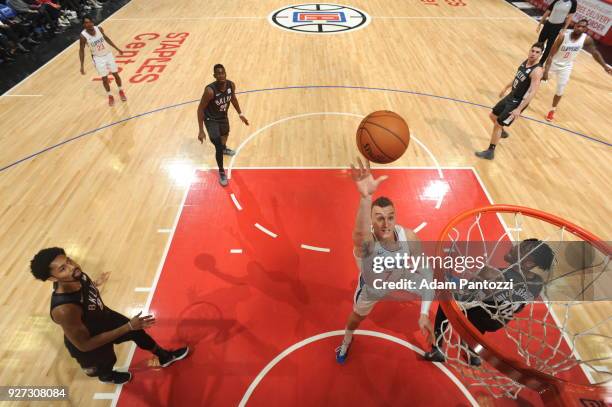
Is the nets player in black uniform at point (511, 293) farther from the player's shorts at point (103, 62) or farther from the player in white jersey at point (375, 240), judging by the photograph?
the player's shorts at point (103, 62)

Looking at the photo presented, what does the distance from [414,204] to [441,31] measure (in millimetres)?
8762

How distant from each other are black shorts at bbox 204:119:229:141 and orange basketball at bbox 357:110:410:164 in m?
2.23

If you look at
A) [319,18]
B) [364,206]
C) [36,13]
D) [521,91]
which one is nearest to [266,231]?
[364,206]

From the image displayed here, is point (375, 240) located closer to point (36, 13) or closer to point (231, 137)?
point (231, 137)

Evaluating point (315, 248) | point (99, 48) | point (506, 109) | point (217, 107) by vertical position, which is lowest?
point (315, 248)

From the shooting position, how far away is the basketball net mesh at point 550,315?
9.88ft

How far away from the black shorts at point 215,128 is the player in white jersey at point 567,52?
6.30m

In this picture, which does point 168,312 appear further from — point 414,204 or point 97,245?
point 414,204

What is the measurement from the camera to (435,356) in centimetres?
341

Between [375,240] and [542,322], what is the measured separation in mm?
2072

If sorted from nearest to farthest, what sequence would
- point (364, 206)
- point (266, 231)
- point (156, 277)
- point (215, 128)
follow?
point (364, 206)
point (156, 277)
point (266, 231)
point (215, 128)

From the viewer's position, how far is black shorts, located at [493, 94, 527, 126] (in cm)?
532

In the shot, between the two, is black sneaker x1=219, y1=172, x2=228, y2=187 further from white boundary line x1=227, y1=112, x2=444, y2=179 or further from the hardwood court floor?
the hardwood court floor

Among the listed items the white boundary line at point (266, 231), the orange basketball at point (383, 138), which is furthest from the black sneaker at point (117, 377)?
the orange basketball at point (383, 138)
